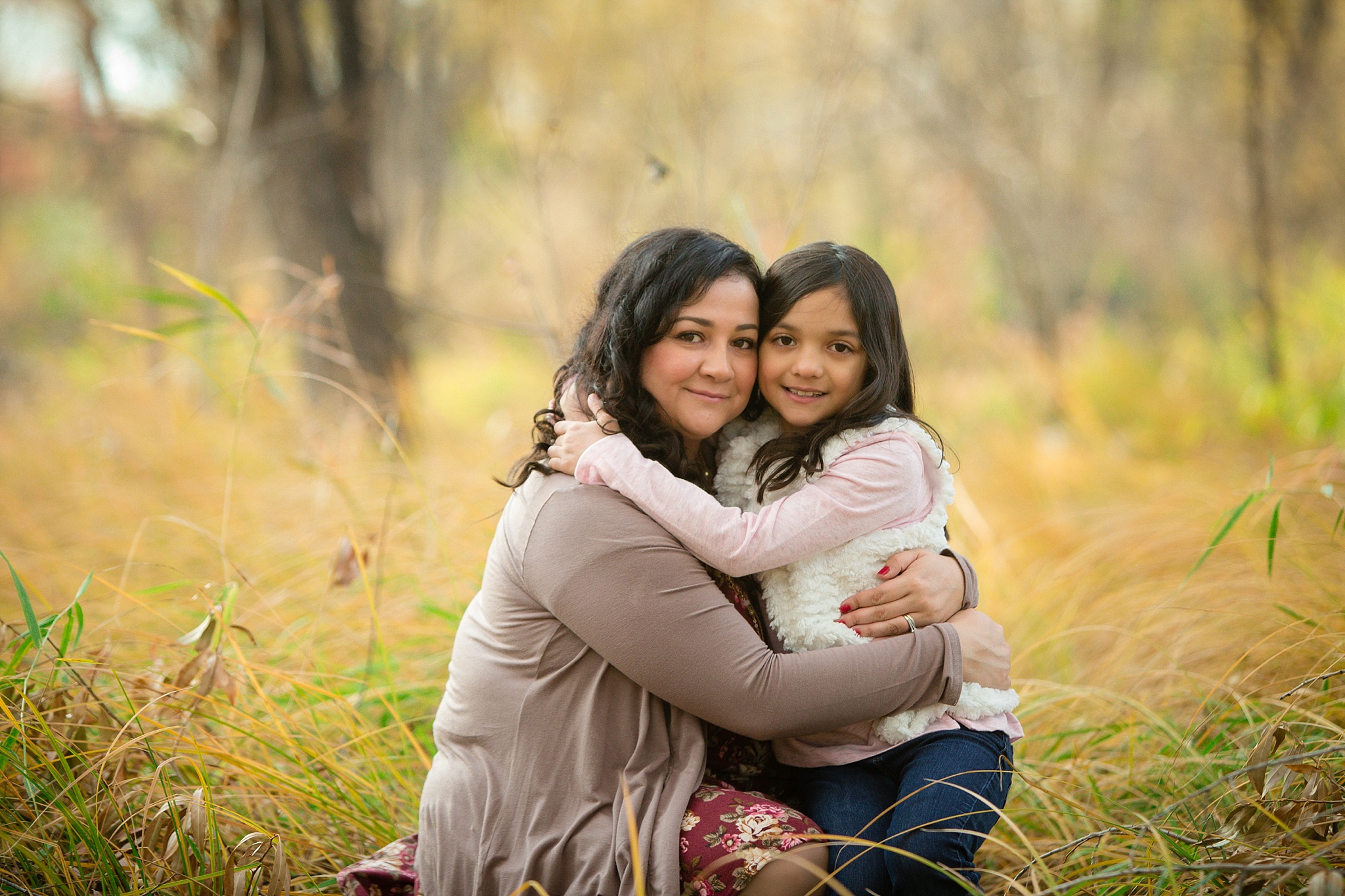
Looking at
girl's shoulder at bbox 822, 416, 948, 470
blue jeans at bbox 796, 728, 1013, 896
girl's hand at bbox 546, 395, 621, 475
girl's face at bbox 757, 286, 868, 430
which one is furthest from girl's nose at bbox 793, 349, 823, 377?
blue jeans at bbox 796, 728, 1013, 896

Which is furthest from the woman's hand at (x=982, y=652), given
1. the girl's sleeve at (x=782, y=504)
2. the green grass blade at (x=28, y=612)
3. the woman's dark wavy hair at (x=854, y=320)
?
the green grass blade at (x=28, y=612)

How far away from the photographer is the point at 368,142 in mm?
5508

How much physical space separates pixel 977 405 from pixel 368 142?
462 centimetres

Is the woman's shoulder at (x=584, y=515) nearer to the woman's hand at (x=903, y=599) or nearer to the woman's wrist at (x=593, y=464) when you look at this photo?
the woman's wrist at (x=593, y=464)

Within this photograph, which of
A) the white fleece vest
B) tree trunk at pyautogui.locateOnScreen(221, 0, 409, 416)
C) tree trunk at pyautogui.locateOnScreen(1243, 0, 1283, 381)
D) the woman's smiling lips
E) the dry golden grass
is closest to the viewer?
the dry golden grass

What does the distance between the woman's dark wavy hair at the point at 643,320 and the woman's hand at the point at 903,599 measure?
46cm

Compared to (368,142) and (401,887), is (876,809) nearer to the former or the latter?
(401,887)

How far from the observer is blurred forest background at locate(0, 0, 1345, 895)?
6.37 feet

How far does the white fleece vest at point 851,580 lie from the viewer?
1.82m

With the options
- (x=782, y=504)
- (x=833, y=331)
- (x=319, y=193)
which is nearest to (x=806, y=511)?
(x=782, y=504)

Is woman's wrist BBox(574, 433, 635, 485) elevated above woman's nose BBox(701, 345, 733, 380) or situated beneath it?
situated beneath

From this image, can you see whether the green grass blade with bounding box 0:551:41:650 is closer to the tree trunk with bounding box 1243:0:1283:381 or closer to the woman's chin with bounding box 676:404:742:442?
the woman's chin with bounding box 676:404:742:442

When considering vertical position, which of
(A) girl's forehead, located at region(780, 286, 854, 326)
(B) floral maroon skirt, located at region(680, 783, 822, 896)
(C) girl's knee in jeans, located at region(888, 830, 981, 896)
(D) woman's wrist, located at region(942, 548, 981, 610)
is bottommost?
(C) girl's knee in jeans, located at region(888, 830, 981, 896)

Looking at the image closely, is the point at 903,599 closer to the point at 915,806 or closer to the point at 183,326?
the point at 915,806
